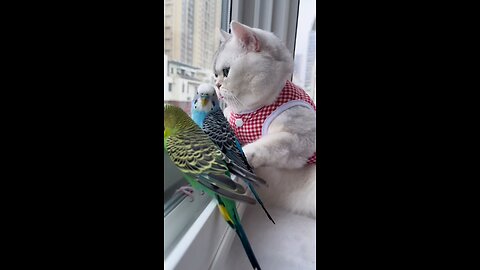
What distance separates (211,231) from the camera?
445 millimetres

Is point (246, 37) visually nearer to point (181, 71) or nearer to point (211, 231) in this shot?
point (181, 71)

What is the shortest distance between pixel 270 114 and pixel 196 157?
0.26 metres

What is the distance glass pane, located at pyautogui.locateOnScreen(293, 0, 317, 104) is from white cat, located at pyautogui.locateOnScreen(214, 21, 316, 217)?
0.12 m

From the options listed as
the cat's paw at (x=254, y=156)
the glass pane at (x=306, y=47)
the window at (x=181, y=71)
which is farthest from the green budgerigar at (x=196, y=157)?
the glass pane at (x=306, y=47)

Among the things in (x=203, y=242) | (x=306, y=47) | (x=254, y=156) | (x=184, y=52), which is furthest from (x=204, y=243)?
(x=306, y=47)

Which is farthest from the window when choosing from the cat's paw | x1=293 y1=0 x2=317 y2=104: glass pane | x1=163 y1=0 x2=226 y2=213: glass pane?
x1=293 y1=0 x2=317 y2=104: glass pane

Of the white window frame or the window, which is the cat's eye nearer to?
the window

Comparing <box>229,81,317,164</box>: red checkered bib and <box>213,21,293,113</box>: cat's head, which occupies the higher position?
<box>213,21,293,113</box>: cat's head

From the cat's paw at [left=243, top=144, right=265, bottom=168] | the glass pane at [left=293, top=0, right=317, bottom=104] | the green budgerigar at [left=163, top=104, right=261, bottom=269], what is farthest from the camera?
the glass pane at [left=293, top=0, right=317, bottom=104]

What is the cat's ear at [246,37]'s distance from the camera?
1.67 feet

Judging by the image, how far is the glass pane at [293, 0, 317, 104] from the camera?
62cm

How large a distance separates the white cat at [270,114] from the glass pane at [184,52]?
0.10 feet
